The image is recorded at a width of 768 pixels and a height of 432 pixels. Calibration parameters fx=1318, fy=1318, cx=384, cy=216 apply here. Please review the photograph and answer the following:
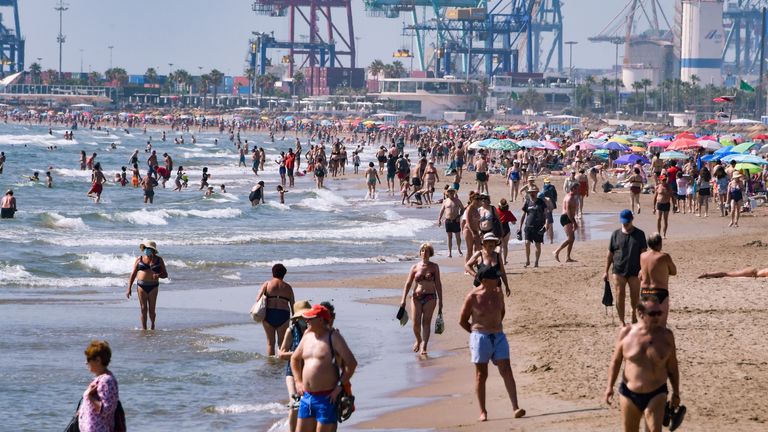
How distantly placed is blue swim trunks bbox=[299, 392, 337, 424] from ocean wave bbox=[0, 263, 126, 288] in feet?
41.0

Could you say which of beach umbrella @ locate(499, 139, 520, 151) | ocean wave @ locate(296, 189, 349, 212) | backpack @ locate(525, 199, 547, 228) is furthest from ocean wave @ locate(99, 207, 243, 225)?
backpack @ locate(525, 199, 547, 228)

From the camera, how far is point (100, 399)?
744 centimetres

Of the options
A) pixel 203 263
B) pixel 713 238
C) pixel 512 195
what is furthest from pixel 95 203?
pixel 713 238

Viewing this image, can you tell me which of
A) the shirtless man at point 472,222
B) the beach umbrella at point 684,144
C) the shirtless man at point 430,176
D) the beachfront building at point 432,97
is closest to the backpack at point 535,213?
the shirtless man at point 472,222

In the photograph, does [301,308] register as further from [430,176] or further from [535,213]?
[430,176]

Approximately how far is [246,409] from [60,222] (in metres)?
21.6

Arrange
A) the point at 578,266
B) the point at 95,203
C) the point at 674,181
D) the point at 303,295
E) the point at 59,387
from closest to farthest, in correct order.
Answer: the point at 59,387 < the point at 303,295 < the point at 578,266 < the point at 674,181 < the point at 95,203

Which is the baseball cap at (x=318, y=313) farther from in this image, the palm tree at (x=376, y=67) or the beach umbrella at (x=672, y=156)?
the palm tree at (x=376, y=67)

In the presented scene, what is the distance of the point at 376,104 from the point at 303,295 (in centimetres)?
15357

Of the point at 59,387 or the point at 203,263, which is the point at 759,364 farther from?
the point at 203,263

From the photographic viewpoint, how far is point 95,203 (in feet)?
129

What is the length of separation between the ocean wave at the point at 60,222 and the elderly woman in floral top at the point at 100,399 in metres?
24.6

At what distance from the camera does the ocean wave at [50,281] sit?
20.2 m

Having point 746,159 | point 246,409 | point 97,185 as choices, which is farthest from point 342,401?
point 97,185
